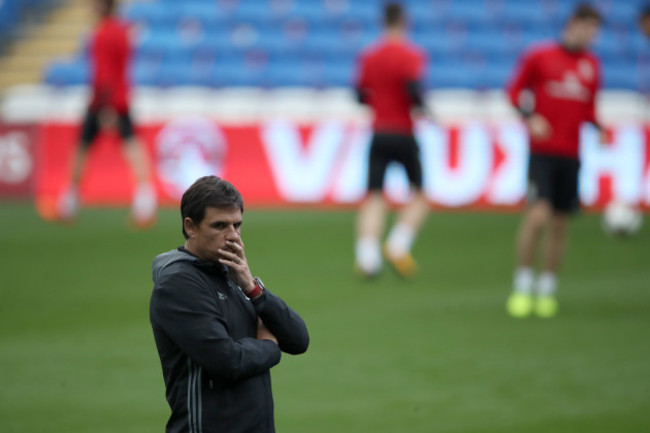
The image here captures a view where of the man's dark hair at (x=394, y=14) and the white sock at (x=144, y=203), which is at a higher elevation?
the man's dark hair at (x=394, y=14)

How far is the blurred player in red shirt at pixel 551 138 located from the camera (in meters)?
7.98

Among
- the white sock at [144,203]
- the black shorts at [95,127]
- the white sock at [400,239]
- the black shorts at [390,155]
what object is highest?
the black shorts at [95,127]

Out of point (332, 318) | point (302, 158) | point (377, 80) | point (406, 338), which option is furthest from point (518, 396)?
point (302, 158)

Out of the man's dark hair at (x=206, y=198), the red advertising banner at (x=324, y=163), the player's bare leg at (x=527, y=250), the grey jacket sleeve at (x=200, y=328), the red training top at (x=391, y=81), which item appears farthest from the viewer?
the red advertising banner at (x=324, y=163)

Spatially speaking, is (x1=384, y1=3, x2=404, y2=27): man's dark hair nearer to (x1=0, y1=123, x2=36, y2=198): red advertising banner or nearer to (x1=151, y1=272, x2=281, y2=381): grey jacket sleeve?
(x1=151, y1=272, x2=281, y2=381): grey jacket sleeve

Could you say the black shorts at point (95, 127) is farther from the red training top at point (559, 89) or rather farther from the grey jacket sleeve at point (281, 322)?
the grey jacket sleeve at point (281, 322)

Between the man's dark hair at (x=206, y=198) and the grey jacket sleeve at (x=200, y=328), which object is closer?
the grey jacket sleeve at (x=200, y=328)

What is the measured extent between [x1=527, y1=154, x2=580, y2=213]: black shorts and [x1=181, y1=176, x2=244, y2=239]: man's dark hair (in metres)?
5.08

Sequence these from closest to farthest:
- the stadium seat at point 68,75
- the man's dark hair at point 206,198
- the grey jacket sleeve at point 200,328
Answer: the grey jacket sleeve at point 200,328, the man's dark hair at point 206,198, the stadium seat at point 68,75

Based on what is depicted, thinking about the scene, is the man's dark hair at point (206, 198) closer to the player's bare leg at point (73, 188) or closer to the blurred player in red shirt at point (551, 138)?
the blurred player in red shirt at point (551, 138)

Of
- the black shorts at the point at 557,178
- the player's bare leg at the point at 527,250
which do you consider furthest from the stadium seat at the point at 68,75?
the player's bare leg at the point at 527,250

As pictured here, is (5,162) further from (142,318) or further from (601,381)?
(601,381)

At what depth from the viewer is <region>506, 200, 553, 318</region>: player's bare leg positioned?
26.0ft

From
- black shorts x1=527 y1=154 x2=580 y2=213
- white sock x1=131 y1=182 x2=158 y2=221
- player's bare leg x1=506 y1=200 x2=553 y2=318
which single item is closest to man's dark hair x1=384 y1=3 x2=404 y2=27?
black shorts x1=527 y1=154 x2=580 y2=213
